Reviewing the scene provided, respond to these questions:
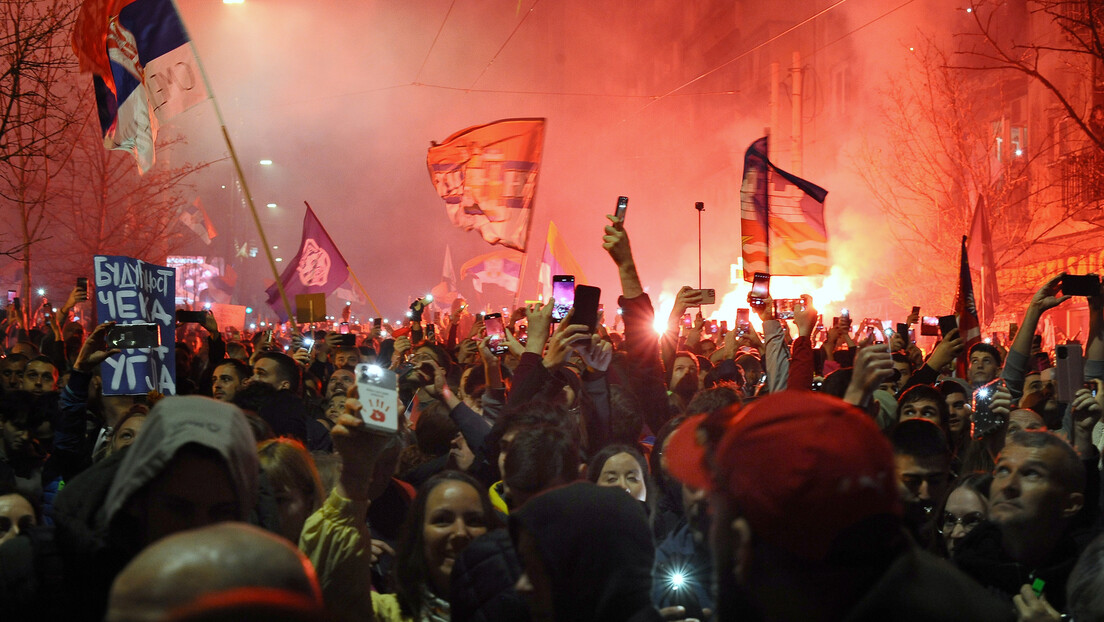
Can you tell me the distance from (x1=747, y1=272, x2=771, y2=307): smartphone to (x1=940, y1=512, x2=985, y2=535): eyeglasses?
4.69 m

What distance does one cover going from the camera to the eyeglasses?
12.8ft

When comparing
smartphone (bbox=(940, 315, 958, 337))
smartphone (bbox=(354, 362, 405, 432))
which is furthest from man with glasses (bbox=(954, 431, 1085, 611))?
smartphone (bbox=(940, 315, 958, 337))

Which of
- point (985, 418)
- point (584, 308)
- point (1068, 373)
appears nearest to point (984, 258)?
point (1068, 373)

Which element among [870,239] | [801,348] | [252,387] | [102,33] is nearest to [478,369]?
[252,387]

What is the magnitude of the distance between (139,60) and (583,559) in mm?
8141

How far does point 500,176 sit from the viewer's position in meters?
12.3

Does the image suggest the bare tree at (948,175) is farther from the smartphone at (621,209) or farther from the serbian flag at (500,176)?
the smartphone at (621,209)

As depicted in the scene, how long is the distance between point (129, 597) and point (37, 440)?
4577 millimetres

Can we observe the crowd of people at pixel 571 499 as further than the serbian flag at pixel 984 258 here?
No

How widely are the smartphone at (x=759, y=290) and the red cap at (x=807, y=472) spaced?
23.4 feet

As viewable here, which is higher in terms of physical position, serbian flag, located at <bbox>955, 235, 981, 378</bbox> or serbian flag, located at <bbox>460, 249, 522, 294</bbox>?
serbian flag, located at <bbox>460, 249, 522, 294</bbox>

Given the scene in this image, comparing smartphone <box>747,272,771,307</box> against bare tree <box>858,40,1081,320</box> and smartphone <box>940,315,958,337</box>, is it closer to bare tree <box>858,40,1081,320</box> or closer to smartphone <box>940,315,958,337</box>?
smartphone <box>940,315,958,337</box>

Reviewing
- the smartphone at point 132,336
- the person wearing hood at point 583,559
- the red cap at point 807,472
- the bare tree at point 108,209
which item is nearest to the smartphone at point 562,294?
the smartphone at point 132,336

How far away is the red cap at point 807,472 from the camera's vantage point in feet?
5.03
